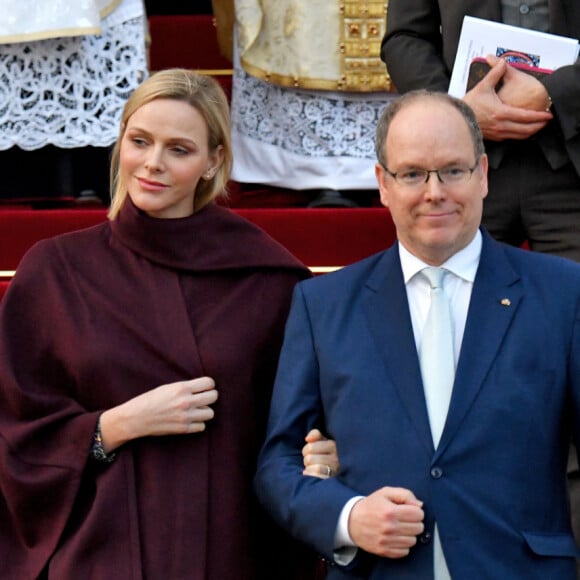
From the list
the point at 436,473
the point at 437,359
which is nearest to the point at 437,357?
the point at 437,359

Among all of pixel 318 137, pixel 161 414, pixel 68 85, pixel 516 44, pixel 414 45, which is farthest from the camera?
pixel 318 137

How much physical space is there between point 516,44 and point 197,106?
2.80 feet

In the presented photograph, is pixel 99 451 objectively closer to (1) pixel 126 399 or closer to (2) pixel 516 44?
(1) pixel 126 399

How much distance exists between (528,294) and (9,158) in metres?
2.77

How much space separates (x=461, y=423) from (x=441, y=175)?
0.49 meters

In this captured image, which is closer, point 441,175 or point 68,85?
point 441,175

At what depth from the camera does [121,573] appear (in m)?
3.26

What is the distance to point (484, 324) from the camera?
3.07 metres

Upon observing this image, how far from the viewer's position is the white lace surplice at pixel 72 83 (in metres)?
5.12

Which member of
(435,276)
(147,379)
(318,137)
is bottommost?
(147,379)

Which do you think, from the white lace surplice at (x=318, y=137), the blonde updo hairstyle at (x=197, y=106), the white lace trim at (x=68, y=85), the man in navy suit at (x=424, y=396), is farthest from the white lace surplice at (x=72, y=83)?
the man in navy suit at (x=424, y=396)

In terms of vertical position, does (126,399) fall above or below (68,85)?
below

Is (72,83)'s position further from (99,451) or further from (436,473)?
(436,473)

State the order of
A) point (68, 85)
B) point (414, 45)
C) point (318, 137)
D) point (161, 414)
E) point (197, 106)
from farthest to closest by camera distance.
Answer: point (318, 137)
point (68, 85)
point (414, 45)
point (197, 106)
point (161, 414)
